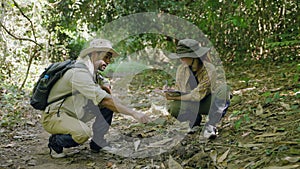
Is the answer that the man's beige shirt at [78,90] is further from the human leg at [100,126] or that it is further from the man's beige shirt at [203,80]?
the man's beige shirt at [203,80]

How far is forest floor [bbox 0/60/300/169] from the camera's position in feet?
9.59

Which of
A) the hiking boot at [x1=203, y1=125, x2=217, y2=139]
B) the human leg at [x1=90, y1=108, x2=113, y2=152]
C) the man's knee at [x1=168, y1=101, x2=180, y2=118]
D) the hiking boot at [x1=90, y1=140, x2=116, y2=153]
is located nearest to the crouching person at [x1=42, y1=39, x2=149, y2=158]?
the human leg at [x1=90, y1=108, x2=113, y2=152]

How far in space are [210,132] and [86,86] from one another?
1.26 m

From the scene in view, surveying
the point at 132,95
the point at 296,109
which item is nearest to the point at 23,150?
the point at 296,109

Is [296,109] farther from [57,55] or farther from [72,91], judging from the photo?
[57,55]

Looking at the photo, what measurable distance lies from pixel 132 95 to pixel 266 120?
4.00m

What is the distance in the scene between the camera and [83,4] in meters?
9.30

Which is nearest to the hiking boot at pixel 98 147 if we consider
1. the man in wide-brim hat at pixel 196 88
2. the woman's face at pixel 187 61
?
the man in wide-brim hat at pixel 196 88

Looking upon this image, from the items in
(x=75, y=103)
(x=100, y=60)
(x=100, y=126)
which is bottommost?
(x=100, y=126)

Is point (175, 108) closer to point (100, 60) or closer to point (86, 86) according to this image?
point (100, 60)

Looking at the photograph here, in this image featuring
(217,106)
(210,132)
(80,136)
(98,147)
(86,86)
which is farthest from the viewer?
(98,147)

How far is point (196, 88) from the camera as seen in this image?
146 inches

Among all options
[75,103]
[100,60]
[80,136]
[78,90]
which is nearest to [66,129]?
[80,136]

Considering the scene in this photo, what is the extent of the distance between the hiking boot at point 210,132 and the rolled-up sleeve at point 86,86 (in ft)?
3.46
